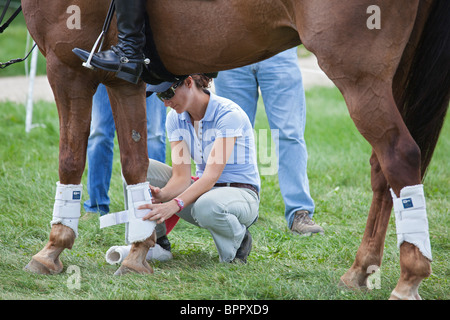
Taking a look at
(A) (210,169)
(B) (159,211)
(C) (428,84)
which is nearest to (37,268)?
(B) (159,211)

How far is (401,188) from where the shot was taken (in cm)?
268

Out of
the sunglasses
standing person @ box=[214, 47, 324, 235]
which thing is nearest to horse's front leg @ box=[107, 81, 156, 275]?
the sunglasses

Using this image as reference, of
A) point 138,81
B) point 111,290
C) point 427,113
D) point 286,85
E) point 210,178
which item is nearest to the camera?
point 427,113

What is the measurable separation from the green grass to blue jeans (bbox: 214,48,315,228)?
1.34 feet

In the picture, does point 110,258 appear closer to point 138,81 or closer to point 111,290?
point 111,290

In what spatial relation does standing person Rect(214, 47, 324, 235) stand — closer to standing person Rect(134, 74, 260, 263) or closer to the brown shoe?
the brown shoe

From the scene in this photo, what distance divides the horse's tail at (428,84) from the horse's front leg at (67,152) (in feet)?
5.91

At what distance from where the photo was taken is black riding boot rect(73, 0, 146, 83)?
2971mm

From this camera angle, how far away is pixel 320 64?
2725 millimetres

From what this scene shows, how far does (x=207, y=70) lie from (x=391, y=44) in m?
1.02

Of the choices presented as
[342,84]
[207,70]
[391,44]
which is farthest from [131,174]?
[391,44]

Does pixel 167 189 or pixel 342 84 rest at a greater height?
pixel 342 84

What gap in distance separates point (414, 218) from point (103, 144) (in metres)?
3.41

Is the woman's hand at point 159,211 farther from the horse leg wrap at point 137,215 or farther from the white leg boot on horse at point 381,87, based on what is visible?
the white leg boot on horse at point 381,87
